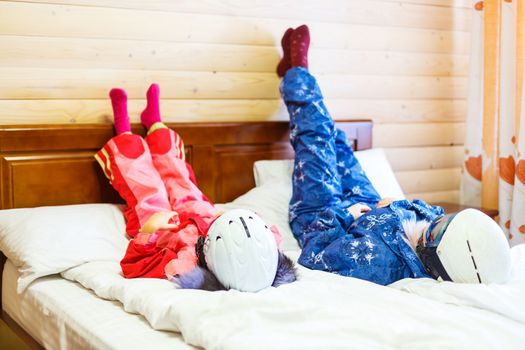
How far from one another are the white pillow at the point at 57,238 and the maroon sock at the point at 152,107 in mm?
398

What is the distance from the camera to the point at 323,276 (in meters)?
1.96

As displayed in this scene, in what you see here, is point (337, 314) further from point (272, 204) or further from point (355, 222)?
point (272, 204)

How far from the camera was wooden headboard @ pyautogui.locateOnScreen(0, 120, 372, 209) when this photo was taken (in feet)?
7.48

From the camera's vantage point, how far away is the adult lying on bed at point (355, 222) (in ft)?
5.65

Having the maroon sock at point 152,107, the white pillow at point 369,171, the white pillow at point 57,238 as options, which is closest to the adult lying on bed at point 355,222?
the white pillow at point 369,171

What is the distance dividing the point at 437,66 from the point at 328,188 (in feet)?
4.12

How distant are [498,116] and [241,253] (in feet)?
6.41

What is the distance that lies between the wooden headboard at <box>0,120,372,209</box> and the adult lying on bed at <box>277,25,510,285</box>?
0.21 metres

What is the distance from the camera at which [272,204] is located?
8.34 feet

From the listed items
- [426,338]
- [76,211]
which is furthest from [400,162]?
[426,338]

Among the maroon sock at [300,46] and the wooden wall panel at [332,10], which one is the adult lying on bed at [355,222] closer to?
the maroon sock at [300,46]

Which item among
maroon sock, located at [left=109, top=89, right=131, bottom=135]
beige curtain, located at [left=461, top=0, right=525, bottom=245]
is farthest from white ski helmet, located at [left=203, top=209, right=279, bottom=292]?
beige curtain, located at [left=461, top=0, right=525, bottom=245]

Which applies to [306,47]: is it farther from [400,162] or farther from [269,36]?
[400,162]

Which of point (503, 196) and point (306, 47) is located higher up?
point (306, 47)
